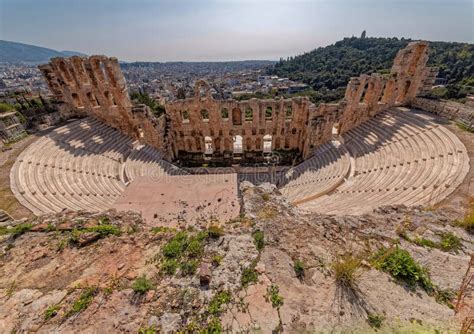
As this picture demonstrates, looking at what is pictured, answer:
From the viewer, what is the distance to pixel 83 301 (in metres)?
4.62

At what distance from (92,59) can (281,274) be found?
24.6 metres

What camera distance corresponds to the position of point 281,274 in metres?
5.20

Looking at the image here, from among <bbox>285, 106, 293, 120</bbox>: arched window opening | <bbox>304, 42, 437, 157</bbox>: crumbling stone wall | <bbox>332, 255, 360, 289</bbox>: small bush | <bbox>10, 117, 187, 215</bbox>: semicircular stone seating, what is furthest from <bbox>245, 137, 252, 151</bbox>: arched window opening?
<bbox>332, 255, 360, 289</bbox>: small bush

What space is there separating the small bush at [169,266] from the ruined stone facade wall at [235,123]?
64.9 ft

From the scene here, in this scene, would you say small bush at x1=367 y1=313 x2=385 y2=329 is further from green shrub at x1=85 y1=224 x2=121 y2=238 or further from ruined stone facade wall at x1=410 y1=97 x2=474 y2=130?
ruined stone facade wall at x1=410 y1=97 x2=474 y2=130

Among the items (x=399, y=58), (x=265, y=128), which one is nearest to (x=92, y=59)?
(x=265, y=128)

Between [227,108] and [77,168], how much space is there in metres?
14.8

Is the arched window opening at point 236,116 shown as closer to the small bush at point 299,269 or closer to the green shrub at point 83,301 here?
the small bush at point 299,269

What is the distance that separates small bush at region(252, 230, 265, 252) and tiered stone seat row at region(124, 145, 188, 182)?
1462cm

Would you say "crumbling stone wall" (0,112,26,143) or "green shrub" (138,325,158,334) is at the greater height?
"green shrub" (138,325,158,334)

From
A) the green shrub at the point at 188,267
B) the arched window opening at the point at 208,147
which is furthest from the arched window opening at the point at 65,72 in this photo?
the green shrub at the point at 188,267

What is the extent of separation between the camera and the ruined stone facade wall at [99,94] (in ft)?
68.7

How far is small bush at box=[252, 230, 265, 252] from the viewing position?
5967mm

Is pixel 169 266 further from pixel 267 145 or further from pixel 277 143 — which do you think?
pixel 267 145
